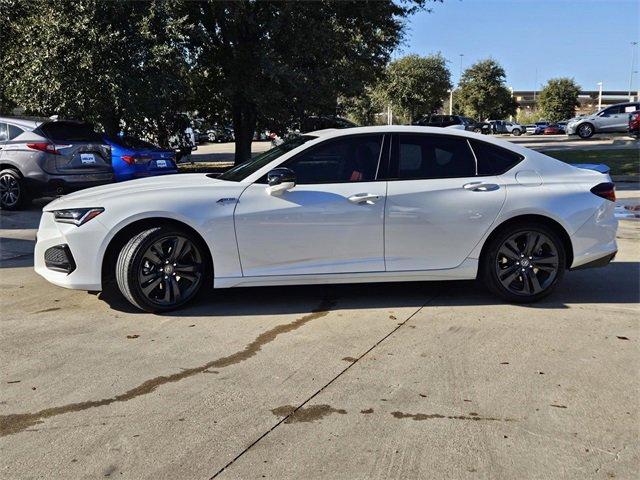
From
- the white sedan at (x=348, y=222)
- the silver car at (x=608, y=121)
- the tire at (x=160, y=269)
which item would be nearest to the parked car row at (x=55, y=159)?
the white sedan at (x=348, y=222)

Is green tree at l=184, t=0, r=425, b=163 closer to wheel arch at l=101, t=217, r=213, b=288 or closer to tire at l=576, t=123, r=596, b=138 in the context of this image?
wheel arch at l=101, t=217, r=213, b=288

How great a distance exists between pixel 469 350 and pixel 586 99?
138623 mm

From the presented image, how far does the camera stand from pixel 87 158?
10867mm

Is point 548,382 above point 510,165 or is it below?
below

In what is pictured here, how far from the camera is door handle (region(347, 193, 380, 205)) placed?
5254 millimetres

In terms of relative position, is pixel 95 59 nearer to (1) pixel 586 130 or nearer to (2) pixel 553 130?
(1) pixel 586 130

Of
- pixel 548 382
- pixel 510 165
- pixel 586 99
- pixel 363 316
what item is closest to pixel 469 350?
pixel 548 382

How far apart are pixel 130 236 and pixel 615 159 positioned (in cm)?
1827

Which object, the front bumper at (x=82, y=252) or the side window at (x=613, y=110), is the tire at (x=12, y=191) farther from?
the side window at (x=613, y=110)

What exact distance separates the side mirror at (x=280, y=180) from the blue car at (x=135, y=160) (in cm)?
657

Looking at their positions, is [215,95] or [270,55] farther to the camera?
[215,95]

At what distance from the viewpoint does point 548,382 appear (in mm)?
3949

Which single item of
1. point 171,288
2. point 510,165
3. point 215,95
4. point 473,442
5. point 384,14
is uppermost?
point 384,14

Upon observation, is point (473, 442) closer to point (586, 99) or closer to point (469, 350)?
point (469, 350)
